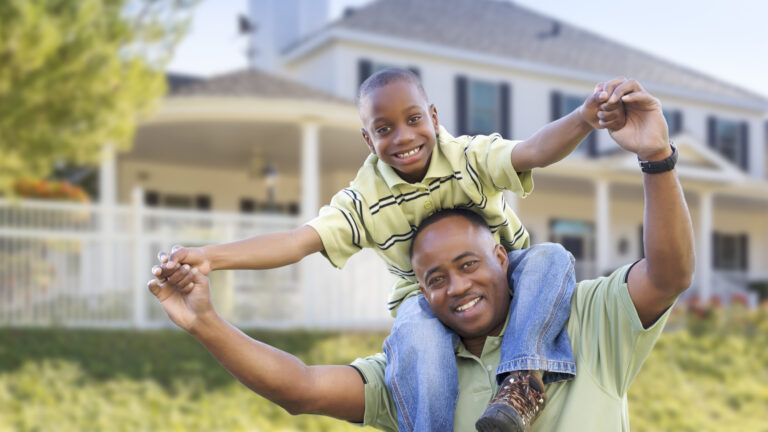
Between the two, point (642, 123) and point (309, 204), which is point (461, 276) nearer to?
point (642, 123)

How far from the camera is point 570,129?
100 inches

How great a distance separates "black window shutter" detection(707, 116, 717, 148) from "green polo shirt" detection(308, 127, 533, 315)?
20.6 meters

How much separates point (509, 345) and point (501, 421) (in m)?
0.32

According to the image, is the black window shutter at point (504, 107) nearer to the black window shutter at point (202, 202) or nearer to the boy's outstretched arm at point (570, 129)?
the black window shutter at point (202, 202)

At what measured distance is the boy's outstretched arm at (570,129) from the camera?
90.9 inches

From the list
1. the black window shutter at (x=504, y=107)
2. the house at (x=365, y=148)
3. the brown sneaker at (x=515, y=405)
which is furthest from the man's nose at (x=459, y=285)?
the black window shutter at (x=504, y=107)

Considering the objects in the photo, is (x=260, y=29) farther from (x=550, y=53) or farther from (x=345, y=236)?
(x=345, y=236)

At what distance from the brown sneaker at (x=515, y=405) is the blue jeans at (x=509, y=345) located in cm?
4

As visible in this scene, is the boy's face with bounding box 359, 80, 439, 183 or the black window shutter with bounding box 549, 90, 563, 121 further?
the black window shutter with bounding box 549, 90, 563, 121

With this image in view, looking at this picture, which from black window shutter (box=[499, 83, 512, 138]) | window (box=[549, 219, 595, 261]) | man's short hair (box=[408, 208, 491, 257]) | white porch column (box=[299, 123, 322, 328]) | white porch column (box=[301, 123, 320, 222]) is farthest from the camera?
window (box=[549, 219, 595, 261])

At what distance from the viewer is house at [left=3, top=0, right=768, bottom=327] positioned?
1241cm

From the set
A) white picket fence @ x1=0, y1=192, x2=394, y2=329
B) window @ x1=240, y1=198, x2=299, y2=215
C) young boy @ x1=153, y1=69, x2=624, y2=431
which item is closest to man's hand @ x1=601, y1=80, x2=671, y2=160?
young boy @ x1=153, y1=69, x2=624, y2=431

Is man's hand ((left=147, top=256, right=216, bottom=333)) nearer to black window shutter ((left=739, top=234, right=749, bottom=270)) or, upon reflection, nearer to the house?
the house

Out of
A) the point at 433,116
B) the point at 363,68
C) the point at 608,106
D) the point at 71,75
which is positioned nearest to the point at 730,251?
the point at 363,68
